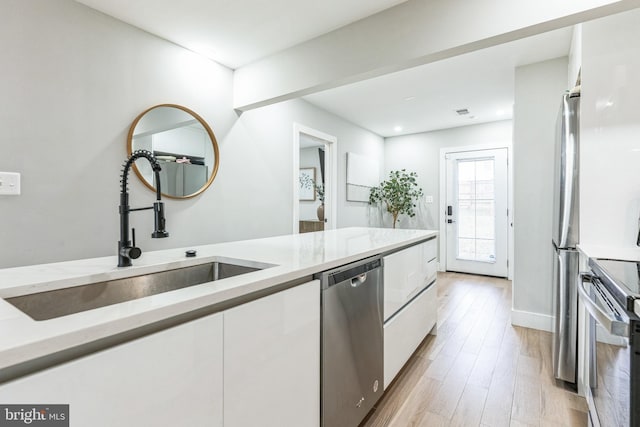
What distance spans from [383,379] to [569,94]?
6.68 feet

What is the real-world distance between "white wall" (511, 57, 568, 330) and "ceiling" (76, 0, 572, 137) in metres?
0.21

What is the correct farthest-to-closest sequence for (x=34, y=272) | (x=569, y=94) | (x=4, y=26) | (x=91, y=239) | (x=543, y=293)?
1. (x=543, y=293)
2. (x=91, y=239)
3. (x=569, y=94)
4. (x=4, y=26)
5. (x=34, y=272)

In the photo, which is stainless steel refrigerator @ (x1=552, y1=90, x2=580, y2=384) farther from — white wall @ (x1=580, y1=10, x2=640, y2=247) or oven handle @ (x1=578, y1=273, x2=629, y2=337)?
oven handle @ (x1=578, y1=273, x2=629, y2=337)

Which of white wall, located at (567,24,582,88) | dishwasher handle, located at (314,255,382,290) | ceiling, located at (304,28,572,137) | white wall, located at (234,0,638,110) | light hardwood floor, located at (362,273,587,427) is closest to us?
dishwasher handle, located at (314,255,382,290)

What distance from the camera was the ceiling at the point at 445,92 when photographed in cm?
269

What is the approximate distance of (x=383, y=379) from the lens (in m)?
1.72

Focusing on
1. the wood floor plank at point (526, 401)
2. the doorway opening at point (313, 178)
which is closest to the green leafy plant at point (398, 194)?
the doorway opening at point (313, 178)

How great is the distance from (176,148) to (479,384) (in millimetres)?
2735

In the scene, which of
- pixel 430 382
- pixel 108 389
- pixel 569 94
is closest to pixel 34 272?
pixel 108 389

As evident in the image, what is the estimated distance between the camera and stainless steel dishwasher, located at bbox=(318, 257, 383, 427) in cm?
126

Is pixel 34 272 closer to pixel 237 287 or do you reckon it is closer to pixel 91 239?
pixel 237 287

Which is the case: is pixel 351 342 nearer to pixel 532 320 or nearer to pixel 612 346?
pixel 612 346

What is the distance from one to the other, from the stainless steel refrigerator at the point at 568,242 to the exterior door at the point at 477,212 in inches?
122

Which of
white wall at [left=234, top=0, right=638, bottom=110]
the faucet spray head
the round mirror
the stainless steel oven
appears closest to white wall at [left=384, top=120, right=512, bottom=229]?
white wall at [left=234, top=0, right=638, bottom=110]
